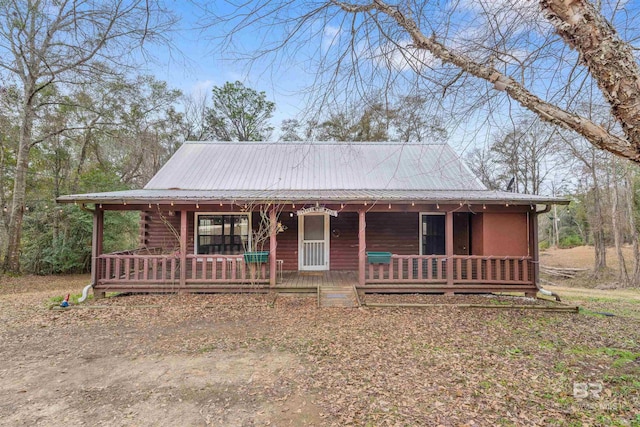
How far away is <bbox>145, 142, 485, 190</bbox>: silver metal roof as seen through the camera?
414 inches

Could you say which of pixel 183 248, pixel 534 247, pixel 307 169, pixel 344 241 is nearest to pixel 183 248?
pixel 183 248

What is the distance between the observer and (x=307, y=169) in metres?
11.5

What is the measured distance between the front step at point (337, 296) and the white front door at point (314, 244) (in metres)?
2.31

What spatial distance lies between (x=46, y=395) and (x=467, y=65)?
6385mm

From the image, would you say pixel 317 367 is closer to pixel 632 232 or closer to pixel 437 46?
pixel 437 46

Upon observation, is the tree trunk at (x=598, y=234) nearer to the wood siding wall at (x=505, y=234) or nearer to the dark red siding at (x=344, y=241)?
the wood siding wall at (x=505, y=234)

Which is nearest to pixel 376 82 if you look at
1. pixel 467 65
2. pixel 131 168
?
pixel 467 65

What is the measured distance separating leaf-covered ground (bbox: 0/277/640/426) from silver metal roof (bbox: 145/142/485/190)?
15.6 feet

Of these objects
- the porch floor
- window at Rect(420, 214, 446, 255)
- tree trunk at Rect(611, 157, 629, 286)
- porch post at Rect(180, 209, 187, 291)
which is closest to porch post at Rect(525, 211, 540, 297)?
window at Rect(420, 214, 446, 255)

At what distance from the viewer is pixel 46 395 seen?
357 cm

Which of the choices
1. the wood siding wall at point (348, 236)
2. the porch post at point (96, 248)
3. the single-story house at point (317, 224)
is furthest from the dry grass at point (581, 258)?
the porch post at point (96, 248)

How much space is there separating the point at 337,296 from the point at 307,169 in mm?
5458

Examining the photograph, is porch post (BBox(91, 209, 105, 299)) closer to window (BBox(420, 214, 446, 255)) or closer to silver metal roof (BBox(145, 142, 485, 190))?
silver metal roof (BBox(145, 142, 485, 190))

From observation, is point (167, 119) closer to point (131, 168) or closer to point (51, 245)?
point (131, 168)
